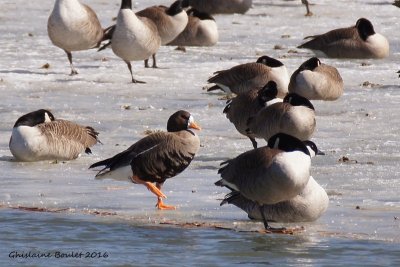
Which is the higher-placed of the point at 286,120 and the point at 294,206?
the point at 294,206

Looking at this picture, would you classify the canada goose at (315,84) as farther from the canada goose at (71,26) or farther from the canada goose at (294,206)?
the canada goose at (294,206)

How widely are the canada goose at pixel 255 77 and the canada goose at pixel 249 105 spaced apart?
9.28 feet

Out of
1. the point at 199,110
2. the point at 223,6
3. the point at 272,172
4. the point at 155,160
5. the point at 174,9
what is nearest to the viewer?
the point at 272,172

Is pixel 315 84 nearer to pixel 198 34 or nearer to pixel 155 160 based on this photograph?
pixel 198 34

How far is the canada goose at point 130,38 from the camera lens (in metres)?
20.4

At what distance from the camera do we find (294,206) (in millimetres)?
10828

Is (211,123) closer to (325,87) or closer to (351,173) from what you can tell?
(325,87)

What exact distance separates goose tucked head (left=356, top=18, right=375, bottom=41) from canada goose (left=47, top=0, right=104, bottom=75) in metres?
5.25

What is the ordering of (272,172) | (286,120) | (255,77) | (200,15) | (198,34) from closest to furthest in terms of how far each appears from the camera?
1. (272,172)
2. (286,120)
3. (255,77)
4. (198,34)
5. (200,15)

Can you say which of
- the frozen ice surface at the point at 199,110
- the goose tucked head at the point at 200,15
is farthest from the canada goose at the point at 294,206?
the goose tucked head at the point at 200,15

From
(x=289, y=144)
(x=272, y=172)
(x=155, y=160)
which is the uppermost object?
(x=289, y=144)

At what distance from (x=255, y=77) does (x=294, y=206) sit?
24.6ft

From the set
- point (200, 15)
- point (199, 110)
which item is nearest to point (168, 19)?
point (200, 15)

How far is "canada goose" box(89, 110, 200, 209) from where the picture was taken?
11.7 metres
